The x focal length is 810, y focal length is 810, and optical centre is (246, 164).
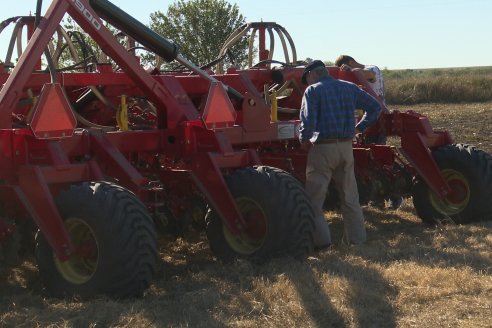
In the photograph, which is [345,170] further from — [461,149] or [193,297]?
[193,297]

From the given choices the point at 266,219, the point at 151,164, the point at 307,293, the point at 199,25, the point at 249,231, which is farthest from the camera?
the point at 199,25

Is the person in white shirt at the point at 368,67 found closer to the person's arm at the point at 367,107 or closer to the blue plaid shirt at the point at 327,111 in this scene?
the person's arm at the point at 367,107

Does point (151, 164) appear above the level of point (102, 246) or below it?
above

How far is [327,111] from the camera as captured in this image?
21.6 ft

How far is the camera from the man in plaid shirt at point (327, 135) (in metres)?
6.59

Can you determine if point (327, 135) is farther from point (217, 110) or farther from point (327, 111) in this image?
point (217, 110)

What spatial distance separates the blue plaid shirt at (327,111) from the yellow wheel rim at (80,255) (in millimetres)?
2094

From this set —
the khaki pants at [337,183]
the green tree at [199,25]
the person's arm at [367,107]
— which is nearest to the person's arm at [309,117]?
the khaki pants at [337,183]

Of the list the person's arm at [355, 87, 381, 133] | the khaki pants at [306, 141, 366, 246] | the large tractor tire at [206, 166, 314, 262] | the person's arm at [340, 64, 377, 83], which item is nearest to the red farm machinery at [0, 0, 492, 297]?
the large tractor tire at [206, 166, 314, 262]

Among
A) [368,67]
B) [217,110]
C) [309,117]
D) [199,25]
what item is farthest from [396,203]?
[199,25]

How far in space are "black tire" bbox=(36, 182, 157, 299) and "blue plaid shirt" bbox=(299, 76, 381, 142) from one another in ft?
6.20

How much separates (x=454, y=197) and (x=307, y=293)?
329 cm

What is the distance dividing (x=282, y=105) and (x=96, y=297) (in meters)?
4.43

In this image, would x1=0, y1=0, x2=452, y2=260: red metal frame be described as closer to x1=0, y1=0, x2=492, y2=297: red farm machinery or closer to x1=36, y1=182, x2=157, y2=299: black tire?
x1=0, y1=0, x2=492, y2=297: red farm machinery
